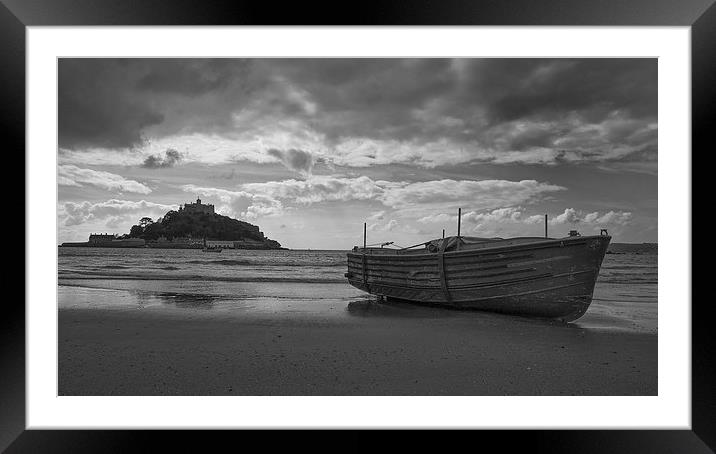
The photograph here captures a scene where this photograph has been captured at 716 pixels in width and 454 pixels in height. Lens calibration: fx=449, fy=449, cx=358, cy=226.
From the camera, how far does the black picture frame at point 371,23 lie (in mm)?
2691

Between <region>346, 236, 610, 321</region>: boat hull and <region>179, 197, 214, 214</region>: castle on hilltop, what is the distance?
11.6ft

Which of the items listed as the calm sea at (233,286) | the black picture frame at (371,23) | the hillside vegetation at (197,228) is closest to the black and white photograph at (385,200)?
the calm sea at (233,286)

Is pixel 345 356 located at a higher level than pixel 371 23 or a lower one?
lower

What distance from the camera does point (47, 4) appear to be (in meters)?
2.71

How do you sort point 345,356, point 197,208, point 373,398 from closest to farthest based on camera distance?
point 373,398 → point 345,356 → point 197,208

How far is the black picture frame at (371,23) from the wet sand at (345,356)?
0.48 m

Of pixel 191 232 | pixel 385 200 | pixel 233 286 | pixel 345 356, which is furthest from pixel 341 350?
pixel 233 286

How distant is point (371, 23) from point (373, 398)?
2.50m

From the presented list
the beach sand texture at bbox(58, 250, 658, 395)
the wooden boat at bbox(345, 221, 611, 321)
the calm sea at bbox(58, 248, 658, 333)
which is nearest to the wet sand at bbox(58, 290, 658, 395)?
the beach sand texture at bbox(58, 250, 658, 395)

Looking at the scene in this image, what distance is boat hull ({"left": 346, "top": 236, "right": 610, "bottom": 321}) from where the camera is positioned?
5.62 m

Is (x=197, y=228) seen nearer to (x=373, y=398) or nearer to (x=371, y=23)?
(x=373, y=398)

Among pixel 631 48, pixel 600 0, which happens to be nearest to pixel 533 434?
pixel 600 0

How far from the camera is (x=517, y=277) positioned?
234 inches

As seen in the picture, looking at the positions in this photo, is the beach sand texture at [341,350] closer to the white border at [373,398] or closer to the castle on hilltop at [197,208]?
the white border at [373,398]
